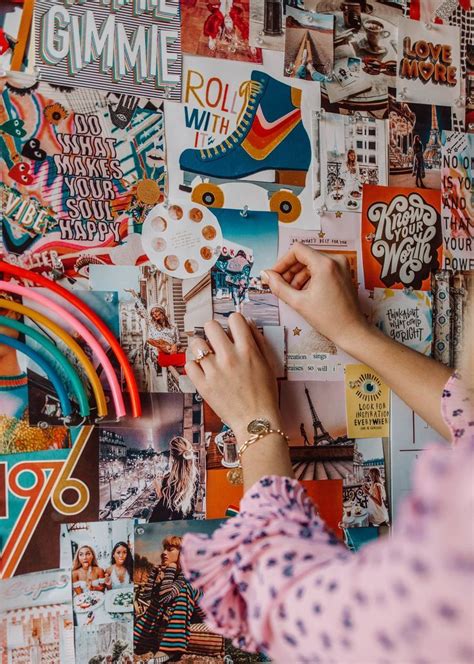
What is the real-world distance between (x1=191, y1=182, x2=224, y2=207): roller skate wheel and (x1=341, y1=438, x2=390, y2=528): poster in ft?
1.46

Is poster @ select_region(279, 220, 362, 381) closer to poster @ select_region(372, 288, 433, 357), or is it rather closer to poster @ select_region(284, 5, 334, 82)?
poster @ select_region(372, 288, 433, 357)

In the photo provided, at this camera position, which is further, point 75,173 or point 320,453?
point 320,453

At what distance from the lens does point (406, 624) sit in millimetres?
411

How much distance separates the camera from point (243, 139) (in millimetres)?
1021

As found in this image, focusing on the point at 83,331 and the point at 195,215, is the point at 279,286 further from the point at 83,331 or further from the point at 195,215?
the point at 83,331

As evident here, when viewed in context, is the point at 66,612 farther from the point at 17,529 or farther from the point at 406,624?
the point at 406,624

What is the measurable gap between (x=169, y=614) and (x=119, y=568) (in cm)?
11

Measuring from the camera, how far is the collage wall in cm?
91

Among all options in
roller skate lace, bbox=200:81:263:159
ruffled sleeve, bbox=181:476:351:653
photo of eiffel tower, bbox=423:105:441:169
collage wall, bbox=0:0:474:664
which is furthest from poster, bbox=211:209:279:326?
ruffled sleeve, bbox=181:476:351:653

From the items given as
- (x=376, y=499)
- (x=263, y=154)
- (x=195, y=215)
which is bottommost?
(x=376, y=499)

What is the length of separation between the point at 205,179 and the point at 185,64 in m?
0.17

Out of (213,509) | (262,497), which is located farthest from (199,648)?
(262,497)

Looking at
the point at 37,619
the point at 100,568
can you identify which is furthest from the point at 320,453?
the point at 37,619

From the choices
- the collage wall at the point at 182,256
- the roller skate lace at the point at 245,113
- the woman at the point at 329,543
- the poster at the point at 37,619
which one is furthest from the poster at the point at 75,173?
the poster at the point at 37,619
